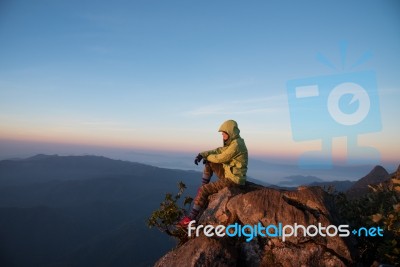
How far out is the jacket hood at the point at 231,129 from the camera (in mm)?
11680

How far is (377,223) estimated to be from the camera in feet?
38.2

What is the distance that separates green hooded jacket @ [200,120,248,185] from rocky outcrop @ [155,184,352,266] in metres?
1.19

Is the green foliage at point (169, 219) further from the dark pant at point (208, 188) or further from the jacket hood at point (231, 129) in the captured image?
the jacket hood at point (231, 129)

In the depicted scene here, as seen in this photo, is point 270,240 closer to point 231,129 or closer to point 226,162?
point 226,162

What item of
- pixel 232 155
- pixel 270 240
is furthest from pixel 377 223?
pixel 232 155

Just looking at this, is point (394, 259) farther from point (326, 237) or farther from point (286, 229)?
point (286, 229)

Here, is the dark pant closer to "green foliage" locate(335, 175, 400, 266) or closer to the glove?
the glove

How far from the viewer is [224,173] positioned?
41.2 ft

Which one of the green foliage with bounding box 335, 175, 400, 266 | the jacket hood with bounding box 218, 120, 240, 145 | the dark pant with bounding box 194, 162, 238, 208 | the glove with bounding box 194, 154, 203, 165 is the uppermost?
the jacket hood with bounding box 218, 120, 240, 145

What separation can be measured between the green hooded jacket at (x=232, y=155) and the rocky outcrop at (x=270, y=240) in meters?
1.19

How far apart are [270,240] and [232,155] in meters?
3.20

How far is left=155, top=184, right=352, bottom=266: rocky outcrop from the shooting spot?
9.06 metres

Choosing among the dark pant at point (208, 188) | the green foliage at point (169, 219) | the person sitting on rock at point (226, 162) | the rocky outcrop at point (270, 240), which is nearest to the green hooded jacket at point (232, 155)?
the person sitting on rock at point (226, 162)

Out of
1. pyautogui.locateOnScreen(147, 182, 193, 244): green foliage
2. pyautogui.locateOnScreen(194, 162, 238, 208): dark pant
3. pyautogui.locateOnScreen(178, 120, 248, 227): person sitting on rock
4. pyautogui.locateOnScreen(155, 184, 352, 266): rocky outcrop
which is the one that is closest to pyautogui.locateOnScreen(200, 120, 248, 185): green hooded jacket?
pyautogui.locateOnScreen(178, 120, 248, 227): person sitting on rock
